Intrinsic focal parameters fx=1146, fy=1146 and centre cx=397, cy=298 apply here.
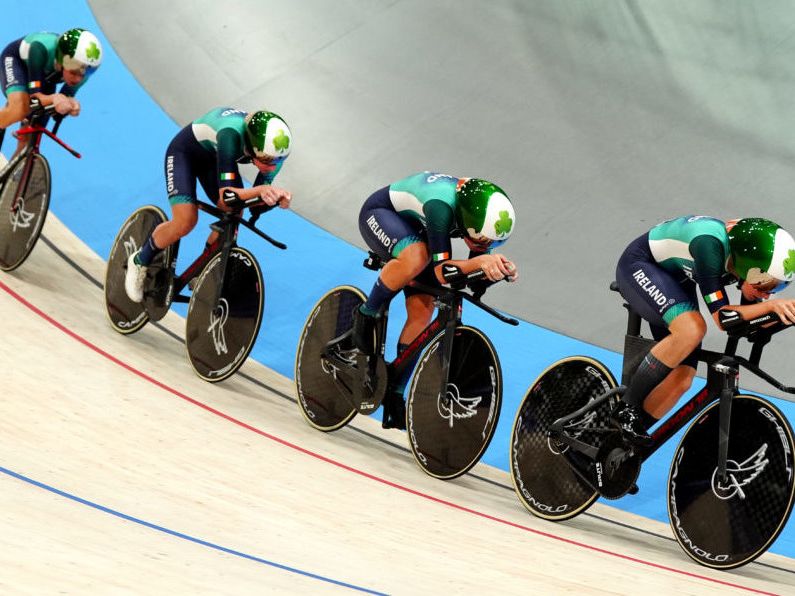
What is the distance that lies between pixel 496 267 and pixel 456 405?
2.11 ft

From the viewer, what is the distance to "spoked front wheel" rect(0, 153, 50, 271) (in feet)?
19.3

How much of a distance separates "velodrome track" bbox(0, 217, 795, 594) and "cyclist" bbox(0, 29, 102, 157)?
1069 mm

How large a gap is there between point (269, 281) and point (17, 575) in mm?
4161

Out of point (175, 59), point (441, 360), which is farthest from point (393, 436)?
point (175, 59)

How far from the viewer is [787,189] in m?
7.10

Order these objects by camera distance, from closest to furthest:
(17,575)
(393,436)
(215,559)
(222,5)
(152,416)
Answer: (17,575), (215,559), (152,416), (393,436), (222,5)

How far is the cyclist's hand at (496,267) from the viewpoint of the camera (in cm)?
432

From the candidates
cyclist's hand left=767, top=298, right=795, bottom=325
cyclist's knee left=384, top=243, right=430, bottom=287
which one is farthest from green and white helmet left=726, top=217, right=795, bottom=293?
cyclist's knee left=384, top=243, right=430, bottom=287

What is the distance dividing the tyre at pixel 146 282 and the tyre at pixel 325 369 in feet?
2.67

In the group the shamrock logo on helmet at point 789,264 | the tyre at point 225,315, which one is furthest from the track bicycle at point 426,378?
the shamrock logo on helmet at point 789,264

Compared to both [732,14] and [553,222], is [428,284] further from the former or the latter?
[732,14]

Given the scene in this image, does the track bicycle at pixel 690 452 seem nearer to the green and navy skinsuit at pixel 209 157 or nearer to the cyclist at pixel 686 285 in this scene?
the cyclist at pixel 686 285

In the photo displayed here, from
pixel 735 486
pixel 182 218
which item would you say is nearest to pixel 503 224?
pixel 735 486

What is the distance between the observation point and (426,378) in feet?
15.5
